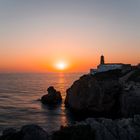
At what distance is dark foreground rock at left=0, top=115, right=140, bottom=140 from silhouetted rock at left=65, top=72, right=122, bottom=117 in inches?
1340

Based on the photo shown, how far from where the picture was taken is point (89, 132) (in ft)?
116

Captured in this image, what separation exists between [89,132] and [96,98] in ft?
142

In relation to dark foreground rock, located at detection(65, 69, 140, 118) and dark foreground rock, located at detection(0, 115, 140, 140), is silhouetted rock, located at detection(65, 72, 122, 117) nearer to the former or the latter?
dark foreground rock, located at detection(65, 69, 140, 118)

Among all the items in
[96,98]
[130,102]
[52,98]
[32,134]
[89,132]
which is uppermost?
[32,134]

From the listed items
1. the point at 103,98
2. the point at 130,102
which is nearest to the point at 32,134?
the point at 130,102

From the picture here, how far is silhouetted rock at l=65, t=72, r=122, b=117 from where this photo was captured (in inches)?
3046

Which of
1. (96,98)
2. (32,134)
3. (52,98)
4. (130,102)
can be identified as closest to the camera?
(32,134)

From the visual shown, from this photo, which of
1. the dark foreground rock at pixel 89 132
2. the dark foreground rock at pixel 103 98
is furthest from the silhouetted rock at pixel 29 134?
the dark foreground rock at pixel 103 98

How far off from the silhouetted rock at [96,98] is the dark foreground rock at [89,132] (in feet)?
112

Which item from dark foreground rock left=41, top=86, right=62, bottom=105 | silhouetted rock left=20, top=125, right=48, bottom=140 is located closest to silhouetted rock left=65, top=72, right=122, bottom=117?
dark foreground rock left=41, top=86, right=62, bottom=105

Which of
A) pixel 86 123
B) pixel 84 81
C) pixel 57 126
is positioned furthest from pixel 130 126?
pixel 84 81

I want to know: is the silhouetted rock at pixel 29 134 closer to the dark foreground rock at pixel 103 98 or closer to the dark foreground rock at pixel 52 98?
the dark foreground rock at pixel 103 98

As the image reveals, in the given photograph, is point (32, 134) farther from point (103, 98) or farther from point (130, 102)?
point (103, 98)

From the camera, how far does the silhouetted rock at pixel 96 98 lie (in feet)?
254
